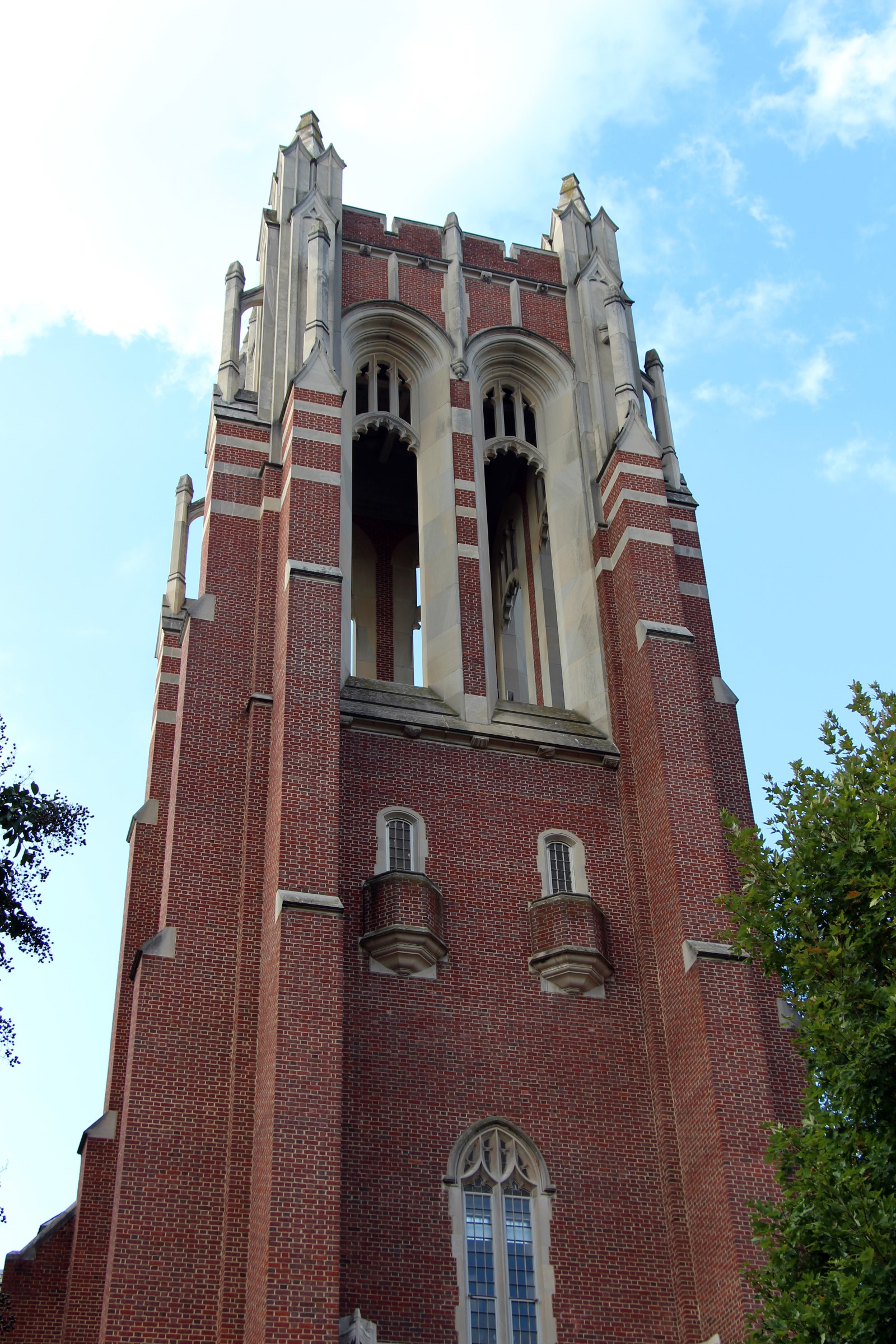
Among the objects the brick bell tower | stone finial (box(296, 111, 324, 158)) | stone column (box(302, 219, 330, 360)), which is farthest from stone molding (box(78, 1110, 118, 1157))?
stone finial (box(296, 111, 324, 158))

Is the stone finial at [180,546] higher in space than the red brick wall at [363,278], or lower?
lower

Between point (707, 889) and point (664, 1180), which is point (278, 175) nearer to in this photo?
point (707, 889)

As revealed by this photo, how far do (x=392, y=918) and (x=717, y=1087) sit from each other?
14.5ft

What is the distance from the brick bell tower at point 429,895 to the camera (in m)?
16.6

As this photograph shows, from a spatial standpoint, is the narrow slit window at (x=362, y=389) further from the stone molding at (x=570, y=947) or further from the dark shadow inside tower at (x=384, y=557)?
the stone molding at (x=570, y=947)

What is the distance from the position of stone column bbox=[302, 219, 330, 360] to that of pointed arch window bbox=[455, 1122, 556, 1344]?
1263 centimetres

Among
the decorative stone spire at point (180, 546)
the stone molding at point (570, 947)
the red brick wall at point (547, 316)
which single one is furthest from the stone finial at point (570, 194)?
the stone molding at point (570, 947)

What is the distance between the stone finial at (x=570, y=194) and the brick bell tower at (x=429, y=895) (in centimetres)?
345

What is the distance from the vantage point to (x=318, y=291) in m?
24.7

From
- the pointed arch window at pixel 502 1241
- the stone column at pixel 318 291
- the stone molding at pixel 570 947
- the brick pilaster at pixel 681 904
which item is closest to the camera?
the pointed arch window at pixel 502 1241

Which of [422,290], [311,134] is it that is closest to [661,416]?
[422,290]

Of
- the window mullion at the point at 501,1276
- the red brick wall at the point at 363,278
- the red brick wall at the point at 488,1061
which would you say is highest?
the red brick wall at the point at 363,278

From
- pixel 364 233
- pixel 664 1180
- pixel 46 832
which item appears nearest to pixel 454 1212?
pixel 664 1180

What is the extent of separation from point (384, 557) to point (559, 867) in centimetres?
1033
